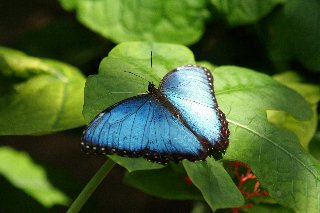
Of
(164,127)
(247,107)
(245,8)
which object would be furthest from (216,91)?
(245,8)

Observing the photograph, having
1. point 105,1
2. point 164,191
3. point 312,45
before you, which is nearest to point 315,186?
point 164,191

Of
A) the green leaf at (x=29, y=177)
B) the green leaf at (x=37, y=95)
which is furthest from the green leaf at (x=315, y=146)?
the green leaf at (x=29, y=177)

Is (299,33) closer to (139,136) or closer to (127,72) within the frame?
(127,72)

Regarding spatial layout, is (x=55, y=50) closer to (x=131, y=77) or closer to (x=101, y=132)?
(x=131, y=77)

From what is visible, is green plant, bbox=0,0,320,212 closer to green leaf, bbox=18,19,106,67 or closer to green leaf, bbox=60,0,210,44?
green leaf, bbox=60,0,210,44

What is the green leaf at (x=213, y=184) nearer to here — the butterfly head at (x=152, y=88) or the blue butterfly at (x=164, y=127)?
the blue butterfly at (x=164, y=127)

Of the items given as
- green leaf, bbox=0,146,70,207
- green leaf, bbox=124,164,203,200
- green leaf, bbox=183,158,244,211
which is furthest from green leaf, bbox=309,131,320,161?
green leaf, bbox=0,146,70,207
